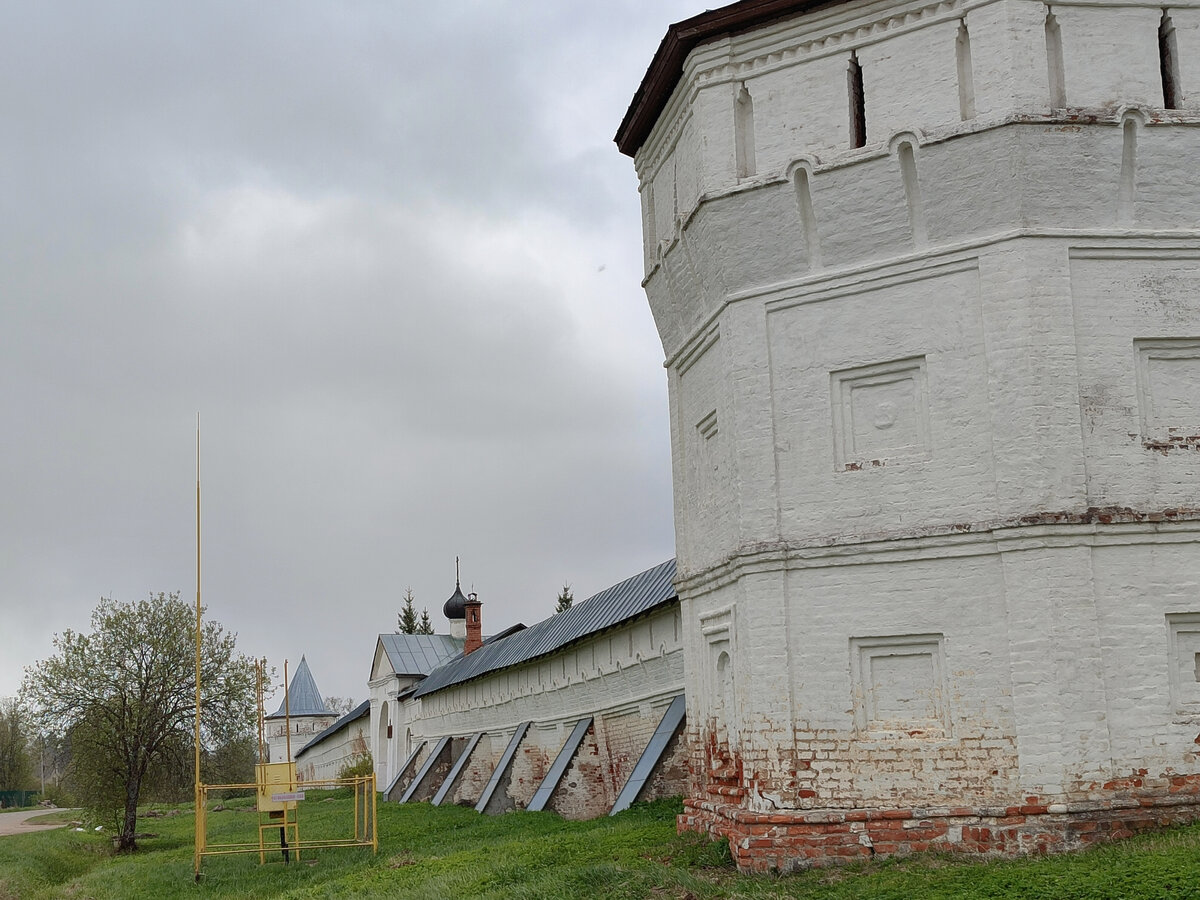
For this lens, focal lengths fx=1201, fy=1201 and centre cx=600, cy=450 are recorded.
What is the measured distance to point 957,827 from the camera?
33.4ft

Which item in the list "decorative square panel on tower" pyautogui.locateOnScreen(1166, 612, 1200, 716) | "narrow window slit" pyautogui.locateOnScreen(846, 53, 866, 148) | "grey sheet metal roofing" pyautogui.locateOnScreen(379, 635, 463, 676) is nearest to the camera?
"decorative square panel on tower" pyautogui.locateOnScreen(1166, 612, 1200, 716)

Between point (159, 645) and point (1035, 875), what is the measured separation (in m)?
23.5

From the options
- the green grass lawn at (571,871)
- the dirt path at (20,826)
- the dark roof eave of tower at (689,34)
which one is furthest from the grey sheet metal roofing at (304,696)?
the dark roof eave of tower at (689,34)

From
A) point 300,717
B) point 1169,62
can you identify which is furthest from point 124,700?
point 300,717

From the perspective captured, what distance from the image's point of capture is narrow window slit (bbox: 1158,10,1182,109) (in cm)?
1095

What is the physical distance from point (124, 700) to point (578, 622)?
11.3 m

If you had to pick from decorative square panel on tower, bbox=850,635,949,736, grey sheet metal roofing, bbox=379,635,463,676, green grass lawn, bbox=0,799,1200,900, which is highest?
grey sheet metal roofing, bbox=379,635,463,676

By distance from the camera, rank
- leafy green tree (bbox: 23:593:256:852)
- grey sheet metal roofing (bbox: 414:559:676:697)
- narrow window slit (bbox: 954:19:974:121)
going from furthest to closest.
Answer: leafy green tree (bbox: 23:593:256:852)
grey sheet metal roofing (bbox: 414:559:676:697)
narrow window slit (bbox: 954:19:974:121)

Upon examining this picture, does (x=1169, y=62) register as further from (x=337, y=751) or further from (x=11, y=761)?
(x=11, y=761)

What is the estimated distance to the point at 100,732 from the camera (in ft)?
90.4

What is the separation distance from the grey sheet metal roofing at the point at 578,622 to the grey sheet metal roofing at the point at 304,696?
36.6 m

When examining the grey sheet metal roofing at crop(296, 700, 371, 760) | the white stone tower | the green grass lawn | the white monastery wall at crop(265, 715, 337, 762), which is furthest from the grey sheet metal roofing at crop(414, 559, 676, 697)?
→ the white monastery wall at crop(265, 715, 337, 762)

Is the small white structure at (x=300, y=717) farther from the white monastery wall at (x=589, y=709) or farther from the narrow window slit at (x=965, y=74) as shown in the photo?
the narrow window slit at (x=965, y=74)

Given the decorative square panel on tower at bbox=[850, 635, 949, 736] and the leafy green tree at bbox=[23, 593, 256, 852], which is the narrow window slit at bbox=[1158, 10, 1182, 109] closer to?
the decorative square panel on tower at bbox=[850, 635, 949, 736]
